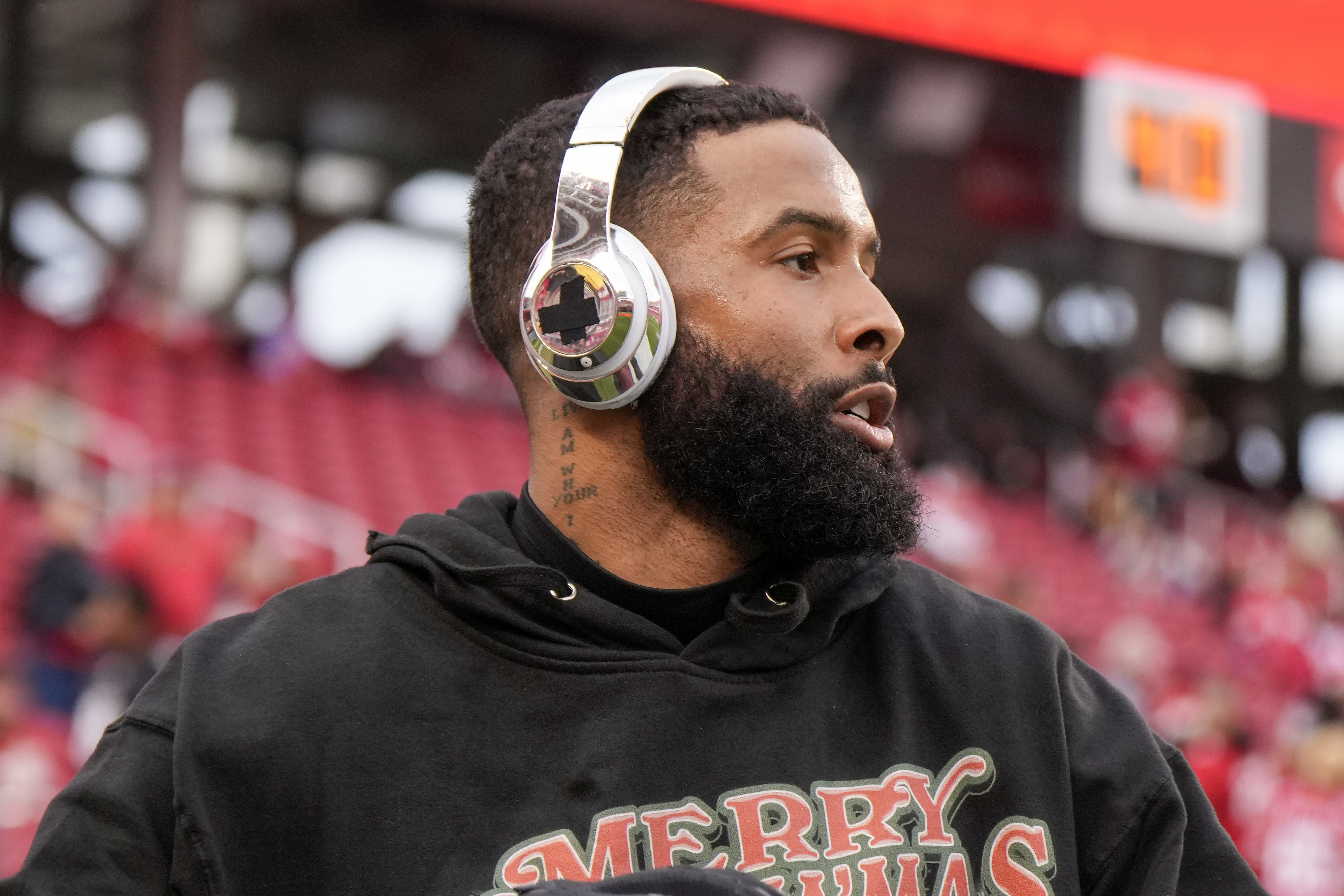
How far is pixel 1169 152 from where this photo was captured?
8727 millimetres

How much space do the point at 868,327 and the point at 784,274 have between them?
0.10 metres

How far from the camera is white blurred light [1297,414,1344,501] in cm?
1558

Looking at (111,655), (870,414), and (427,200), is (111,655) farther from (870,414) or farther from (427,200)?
(427,200)

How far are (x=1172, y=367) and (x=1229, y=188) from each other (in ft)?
17.2

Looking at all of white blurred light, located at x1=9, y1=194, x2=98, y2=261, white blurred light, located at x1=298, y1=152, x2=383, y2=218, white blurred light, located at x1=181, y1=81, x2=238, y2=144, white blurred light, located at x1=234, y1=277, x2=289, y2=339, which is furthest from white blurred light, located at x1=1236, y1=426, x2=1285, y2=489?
white blurred light, located at x1=9, y1=194, x2=98, y2=261

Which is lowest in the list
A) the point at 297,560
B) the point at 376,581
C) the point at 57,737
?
the point at 297,560

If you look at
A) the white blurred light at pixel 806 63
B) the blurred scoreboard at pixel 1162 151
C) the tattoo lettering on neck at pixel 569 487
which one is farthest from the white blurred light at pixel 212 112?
the tattoo lettering on neck at pixel 569 487

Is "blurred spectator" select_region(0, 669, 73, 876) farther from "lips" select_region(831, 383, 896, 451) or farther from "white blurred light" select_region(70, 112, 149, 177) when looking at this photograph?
"white blurred light" select_region(70, 112, 149, 177)

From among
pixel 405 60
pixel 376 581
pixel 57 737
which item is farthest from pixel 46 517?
pixel 405 60

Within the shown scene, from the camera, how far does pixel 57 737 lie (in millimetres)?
4426

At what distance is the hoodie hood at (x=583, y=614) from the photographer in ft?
4.21

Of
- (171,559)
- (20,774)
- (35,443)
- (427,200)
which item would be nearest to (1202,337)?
(427,200)

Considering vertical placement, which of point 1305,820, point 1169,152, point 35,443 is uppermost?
point 1169,152

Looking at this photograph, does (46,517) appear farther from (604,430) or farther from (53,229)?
(53,229)
